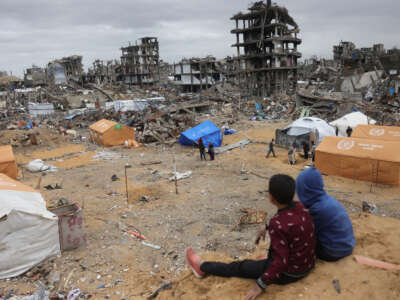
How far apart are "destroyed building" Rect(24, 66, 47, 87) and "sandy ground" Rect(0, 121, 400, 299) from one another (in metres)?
50.1

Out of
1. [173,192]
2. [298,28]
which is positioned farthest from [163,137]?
[298,28]

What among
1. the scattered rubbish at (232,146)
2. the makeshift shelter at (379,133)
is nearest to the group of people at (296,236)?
the makeshift shelter at (379,133)

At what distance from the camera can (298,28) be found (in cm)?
4356

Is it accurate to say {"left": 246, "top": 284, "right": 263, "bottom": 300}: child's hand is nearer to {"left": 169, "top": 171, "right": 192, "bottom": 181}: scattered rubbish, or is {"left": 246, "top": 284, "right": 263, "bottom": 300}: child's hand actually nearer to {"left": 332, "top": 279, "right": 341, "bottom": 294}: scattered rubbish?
{"left": 332, "top": 279, "right": 341, "bottom": 294}: scattered rubbish

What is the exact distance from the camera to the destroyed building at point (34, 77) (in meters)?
58.0

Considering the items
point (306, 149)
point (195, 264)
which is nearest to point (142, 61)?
point (306, 149)

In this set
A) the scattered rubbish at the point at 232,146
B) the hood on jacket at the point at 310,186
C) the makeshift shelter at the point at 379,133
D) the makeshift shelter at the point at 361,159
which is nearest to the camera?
the hood on jacket at the point at 310,186

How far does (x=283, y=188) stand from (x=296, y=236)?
51 centimetres

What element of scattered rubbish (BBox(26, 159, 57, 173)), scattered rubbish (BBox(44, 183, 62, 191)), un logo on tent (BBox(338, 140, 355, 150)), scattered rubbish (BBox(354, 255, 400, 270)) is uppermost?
un logo on tent (BBox(338, 140, 355, 150))

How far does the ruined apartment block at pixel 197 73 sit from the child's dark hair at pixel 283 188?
55063mm

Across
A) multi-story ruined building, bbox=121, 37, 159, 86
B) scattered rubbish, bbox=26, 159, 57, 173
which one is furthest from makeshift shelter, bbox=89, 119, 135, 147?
multi-story ruined building, bbox=121, 37, 159, 86

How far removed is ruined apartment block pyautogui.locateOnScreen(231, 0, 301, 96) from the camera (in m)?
40.4

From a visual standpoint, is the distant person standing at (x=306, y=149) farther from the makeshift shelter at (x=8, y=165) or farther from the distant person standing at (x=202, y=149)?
the makeshift shelter at (x=8, y=165)

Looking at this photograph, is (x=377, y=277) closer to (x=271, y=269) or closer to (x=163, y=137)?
(x=271, y=269)
